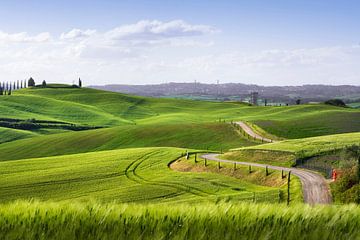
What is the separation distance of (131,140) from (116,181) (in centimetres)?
5831

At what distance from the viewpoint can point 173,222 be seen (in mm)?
6102

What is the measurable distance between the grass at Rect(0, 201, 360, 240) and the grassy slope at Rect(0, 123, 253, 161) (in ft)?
315

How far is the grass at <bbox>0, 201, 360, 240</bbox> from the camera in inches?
227

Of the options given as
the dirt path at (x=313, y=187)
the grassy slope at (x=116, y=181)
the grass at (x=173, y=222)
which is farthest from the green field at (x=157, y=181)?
the dirt path at (x=313, y=187)

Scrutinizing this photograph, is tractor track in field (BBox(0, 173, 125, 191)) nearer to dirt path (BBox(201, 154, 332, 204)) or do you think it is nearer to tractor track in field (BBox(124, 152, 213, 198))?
tractor track in field (BBox(124, 152, 213, 198))

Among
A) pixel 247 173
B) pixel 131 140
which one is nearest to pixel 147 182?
pixel 247 173

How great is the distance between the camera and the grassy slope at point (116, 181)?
51.3m

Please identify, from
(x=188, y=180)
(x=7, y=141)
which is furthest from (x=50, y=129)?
(x=188, y=180)

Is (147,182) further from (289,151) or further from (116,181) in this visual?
(289,151)

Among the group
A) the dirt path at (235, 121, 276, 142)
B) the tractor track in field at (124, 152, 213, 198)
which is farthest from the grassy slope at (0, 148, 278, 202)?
the dirt path at (235, 121, 276, 142)

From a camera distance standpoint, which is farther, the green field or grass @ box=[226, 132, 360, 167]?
grass @ box=[226, 132, 360, 167]

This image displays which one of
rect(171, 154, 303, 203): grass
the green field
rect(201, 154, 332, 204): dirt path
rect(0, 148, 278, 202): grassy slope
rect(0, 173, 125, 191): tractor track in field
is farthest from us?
rect(0, 173, 125, 191): tractor track in field

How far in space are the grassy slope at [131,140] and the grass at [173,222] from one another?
96001 mm

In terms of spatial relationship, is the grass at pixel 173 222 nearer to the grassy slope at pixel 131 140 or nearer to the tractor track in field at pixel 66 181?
the tractor track in field at pixel 66 181
